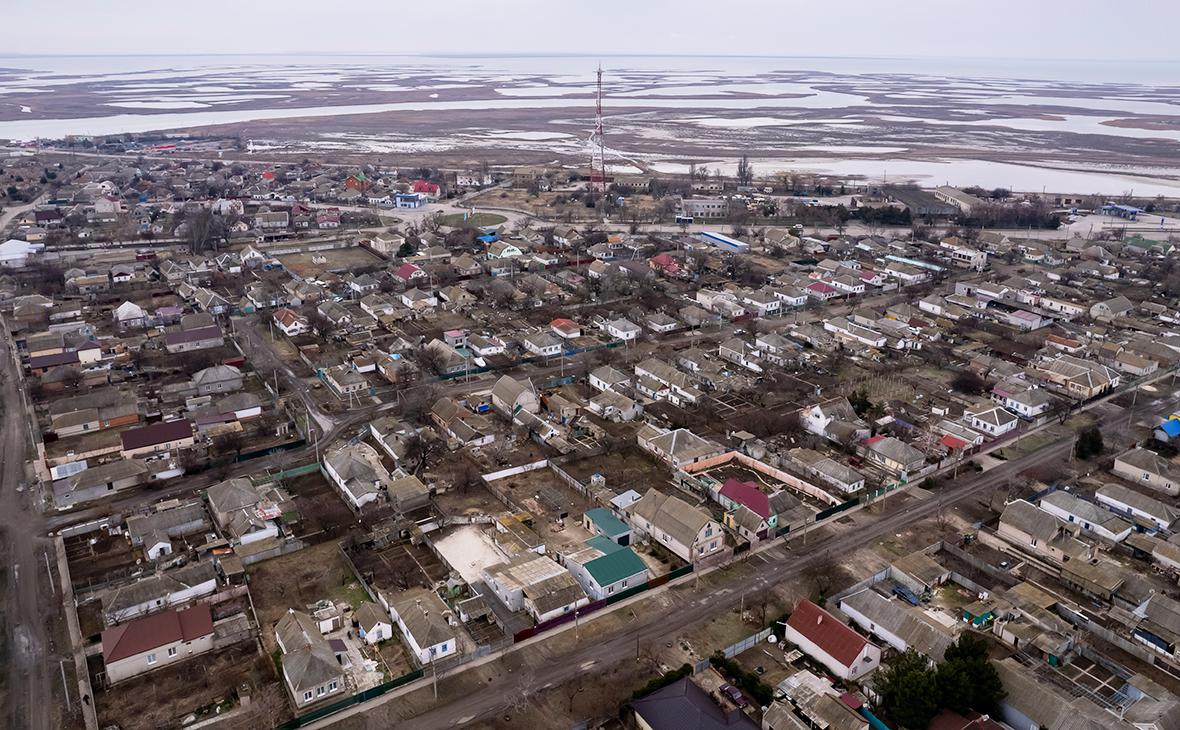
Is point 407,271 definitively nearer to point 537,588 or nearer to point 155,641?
point 537,588

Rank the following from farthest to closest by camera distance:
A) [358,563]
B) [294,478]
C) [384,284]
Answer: [384,284]
[294,478]
[358,563]

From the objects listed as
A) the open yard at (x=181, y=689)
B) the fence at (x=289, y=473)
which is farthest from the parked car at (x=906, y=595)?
the fence at (x=289, y=473)

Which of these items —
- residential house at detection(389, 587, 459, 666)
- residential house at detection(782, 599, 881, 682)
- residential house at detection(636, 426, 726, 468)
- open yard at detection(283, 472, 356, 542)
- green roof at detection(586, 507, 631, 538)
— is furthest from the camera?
residential house at detection(636, 426, 726, 468)

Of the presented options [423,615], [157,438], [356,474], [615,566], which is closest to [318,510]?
[356,474]

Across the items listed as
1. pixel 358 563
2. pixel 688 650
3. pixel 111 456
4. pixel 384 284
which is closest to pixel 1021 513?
pixel 688 650

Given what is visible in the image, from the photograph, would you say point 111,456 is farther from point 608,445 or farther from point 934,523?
point 934,523

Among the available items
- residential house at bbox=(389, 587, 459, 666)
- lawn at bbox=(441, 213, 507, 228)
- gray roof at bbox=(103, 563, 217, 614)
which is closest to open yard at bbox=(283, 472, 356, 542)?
gray roof at bbox=(103, 563, 217, 614)

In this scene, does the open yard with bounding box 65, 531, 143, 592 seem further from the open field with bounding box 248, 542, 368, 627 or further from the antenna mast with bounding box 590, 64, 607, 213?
the antenna mast with bounding box 590, 64, 607, 213
